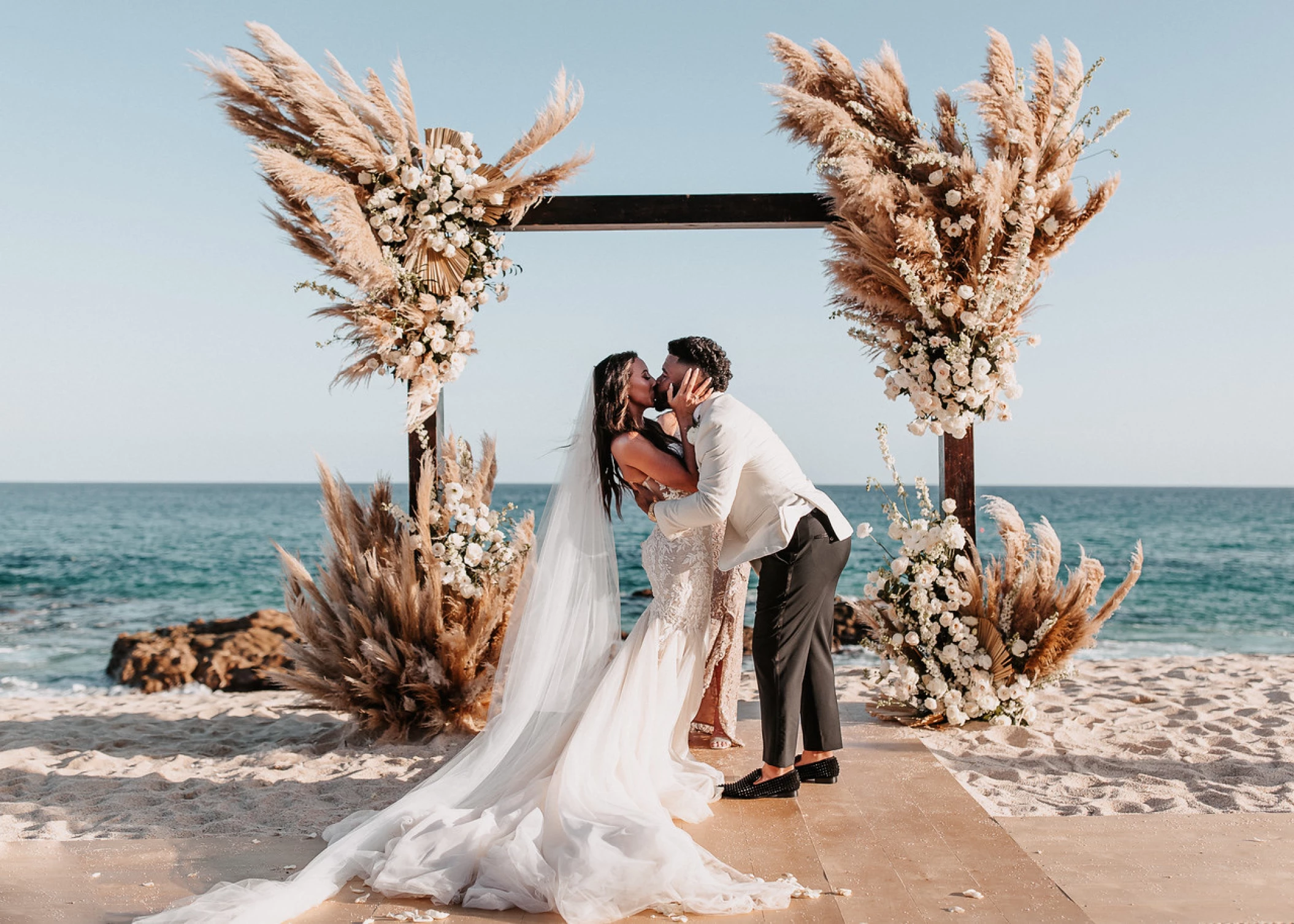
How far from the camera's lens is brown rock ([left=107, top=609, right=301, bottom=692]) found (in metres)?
8.65

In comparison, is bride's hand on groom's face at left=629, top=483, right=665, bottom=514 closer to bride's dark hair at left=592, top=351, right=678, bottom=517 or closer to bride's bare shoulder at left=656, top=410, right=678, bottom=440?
bride's dark hair at left=592, top=351, right=678, bottom=517

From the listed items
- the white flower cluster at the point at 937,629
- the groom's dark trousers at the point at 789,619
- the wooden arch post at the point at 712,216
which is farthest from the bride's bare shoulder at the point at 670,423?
the wooden arch post at the point at 712,216

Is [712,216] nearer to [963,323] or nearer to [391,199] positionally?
[963,323]

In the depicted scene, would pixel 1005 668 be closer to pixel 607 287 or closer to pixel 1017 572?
pixel 1017 572

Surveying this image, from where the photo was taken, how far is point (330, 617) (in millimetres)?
4965

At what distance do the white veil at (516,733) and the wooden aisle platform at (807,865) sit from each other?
0.35 feet

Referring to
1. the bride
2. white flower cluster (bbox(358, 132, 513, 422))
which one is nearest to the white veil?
the bride

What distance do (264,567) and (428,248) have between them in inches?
781

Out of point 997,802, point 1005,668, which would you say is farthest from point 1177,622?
point 997,802

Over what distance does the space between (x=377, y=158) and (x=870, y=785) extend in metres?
3.87

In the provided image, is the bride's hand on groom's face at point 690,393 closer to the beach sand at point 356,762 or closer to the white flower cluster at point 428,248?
the white flower cluster at point 428,248

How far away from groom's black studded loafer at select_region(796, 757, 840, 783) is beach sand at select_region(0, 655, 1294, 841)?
2.13 ft

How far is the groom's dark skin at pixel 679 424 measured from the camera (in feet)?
12.2

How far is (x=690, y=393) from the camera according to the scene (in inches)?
149
